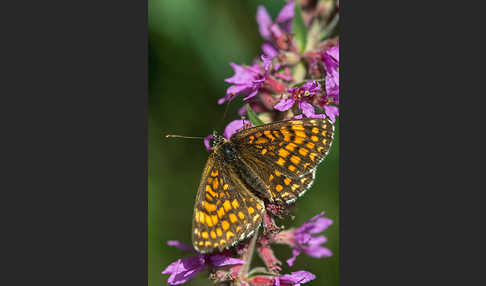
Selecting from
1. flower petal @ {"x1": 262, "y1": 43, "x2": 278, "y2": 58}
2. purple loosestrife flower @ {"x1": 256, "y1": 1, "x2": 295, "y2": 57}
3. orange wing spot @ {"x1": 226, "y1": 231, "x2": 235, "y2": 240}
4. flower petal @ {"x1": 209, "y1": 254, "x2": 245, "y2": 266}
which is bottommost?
flower petal @ {"x1": 209, "y1": 254, "x2": 245, "y2": 266}

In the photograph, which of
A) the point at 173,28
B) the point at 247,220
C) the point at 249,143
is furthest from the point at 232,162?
the point at 173,28

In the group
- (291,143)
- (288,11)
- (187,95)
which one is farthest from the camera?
(187,95)

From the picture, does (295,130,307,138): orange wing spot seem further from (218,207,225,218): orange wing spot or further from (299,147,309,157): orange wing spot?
(218,207,225,218): orange wing spot

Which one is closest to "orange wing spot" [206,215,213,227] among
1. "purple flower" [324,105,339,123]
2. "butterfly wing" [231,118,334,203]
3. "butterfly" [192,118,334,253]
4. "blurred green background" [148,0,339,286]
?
"butterfly" [192,118,334,253]

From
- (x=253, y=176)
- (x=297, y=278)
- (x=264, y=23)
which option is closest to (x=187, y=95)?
(x=264, y=23)

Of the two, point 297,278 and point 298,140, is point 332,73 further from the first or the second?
point 297,278

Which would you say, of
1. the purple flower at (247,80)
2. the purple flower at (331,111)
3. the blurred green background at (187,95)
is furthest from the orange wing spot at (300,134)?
the blurred green background at (187,95)
